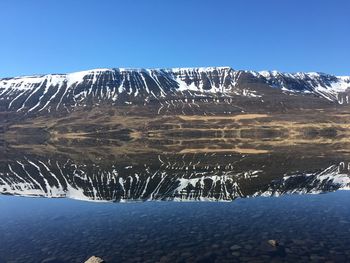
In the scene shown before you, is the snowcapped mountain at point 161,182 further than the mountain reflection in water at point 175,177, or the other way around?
the mountain reflection in water at point 175,177

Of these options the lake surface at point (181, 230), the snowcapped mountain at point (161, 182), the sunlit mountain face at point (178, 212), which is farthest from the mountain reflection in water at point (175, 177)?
the lake surface at point (181, 230)

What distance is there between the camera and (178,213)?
3897 cm

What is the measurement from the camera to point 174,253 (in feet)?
88.1

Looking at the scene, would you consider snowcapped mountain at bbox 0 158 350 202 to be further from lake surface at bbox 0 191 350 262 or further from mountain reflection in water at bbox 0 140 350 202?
lake surface at bbox 0 191 350 262

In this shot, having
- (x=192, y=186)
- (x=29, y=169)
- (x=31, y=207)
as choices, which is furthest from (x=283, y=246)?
(x=29, y=169)

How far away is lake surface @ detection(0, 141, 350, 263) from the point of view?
27375 mm

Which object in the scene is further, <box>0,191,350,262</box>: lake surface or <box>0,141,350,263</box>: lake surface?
<box>0,141,350,263</box>: lake surface

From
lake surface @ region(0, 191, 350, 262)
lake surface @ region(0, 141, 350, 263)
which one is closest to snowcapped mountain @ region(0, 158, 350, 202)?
lake surface @ region(0, 141, 350, 263)

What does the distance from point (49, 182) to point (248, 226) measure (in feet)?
123

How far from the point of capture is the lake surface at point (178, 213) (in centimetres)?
2738

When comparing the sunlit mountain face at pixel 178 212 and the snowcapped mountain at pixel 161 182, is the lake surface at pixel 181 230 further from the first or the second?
the snowcapped mountain at pixel 161 182

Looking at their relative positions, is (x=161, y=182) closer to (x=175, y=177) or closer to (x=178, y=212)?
(x=175, y=177)

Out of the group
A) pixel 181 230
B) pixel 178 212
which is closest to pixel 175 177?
pixel 178 212

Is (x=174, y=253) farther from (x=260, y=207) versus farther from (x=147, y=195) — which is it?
(x=147, y=195)
